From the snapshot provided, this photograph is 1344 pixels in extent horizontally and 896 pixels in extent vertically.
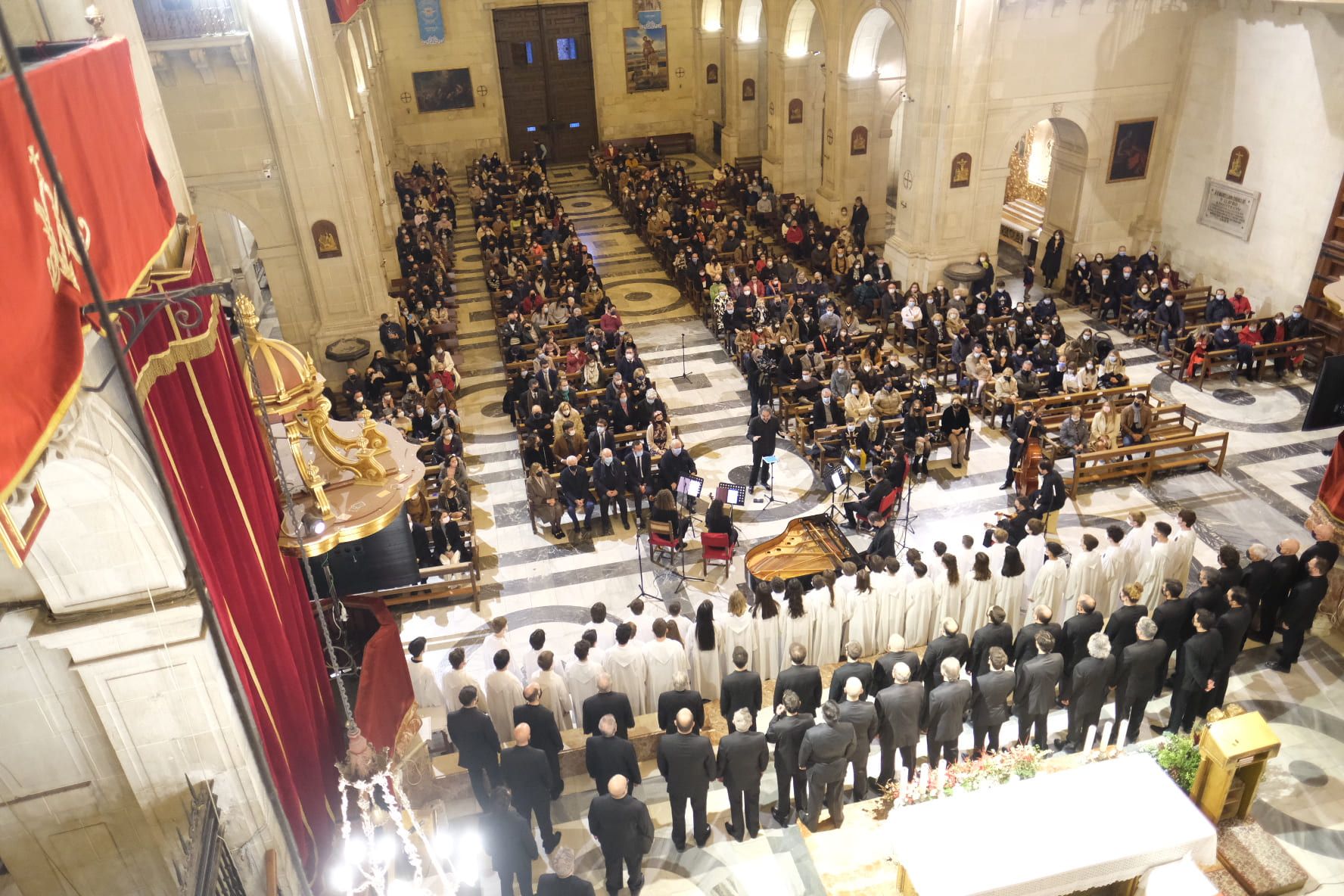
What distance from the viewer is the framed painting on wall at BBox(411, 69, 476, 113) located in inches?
1128

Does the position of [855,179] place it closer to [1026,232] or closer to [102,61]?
[1026,232]

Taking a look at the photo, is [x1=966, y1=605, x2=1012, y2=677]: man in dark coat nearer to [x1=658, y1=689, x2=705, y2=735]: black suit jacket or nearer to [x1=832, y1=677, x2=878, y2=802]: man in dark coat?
[x1=832, y1=677, x2=878, y2=802]: man in dark coat

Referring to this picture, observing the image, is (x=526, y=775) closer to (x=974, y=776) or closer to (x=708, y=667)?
(x=708, y=667)

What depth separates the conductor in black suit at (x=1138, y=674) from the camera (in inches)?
314

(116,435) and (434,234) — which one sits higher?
(116,435)

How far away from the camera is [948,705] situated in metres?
7.75

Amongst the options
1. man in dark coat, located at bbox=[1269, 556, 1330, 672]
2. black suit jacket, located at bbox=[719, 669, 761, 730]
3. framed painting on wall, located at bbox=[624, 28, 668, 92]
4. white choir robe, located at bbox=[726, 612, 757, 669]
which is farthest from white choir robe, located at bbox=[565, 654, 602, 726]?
framed painting on wall, located at bbox=[624, 28, 668, 92]

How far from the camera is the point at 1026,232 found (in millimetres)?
Answer: 21594

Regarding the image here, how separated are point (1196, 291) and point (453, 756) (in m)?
15.6

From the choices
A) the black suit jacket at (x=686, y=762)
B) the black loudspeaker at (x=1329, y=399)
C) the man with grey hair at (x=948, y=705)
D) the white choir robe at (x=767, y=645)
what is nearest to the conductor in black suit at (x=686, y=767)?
the black suit jacket at (x=686, y=762)

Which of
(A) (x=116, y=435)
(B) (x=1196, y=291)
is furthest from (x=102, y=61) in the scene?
(B) (x=1196, y=291)

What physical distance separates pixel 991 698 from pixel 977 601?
6.22 feet

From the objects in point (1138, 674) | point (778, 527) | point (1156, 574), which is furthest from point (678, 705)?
point (1156, 574)

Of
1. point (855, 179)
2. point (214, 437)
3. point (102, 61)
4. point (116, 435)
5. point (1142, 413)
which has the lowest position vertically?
point (1142, 413)
